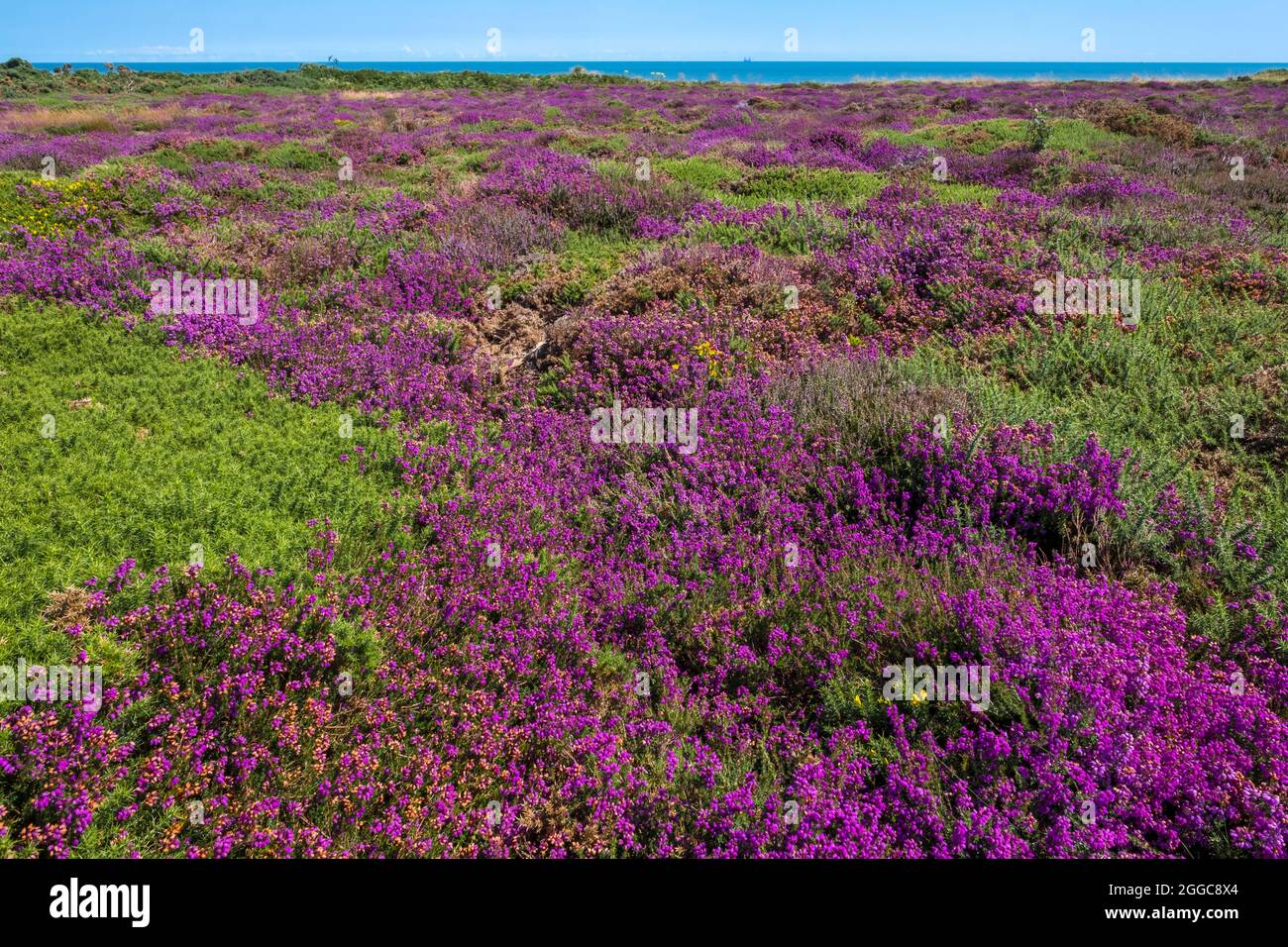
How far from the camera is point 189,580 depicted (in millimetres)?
3521

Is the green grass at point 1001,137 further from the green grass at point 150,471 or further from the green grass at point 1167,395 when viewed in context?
the green grass at point 150,471

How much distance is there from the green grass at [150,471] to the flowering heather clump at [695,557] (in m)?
0.06

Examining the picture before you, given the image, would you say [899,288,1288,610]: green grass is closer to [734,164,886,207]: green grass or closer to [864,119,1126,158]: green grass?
[734,164,886,207]: green grass

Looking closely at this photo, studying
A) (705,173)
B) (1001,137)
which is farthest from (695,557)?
(1001,137)

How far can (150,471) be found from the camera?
15.1ft

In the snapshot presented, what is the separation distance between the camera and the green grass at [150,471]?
3707mm

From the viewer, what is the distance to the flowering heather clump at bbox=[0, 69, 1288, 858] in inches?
116

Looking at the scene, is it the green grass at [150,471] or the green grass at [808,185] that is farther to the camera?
the green grass at [808,185]

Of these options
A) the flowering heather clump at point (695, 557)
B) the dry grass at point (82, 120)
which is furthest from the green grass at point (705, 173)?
the dry grass at point (82, 120)

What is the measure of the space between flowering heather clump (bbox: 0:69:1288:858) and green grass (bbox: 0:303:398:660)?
59mm

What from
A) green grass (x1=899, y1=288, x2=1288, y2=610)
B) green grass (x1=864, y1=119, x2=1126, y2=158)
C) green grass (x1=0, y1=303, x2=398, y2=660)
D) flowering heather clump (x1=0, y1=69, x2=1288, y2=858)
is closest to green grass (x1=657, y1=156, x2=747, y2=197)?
flowering heather clump (x1=0, y1=69, x2=1288, y2=858)

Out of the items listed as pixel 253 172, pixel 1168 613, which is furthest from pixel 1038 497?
pixel 253 172
